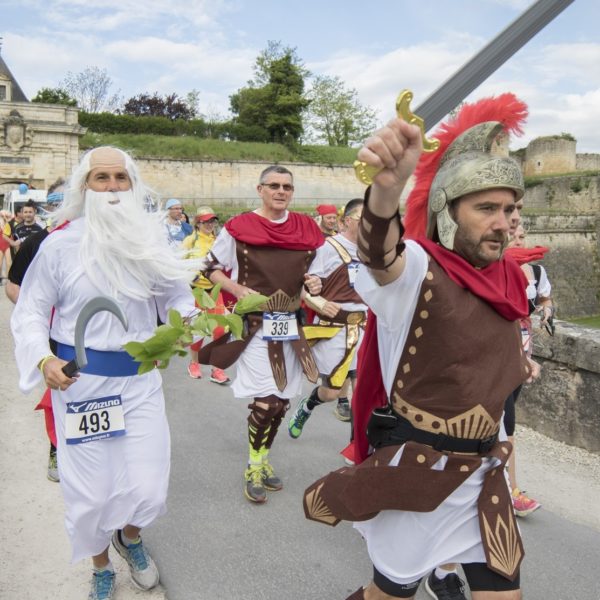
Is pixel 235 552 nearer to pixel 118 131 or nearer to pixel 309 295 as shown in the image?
pixel 309 295

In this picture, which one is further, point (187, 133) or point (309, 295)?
point (187, 133)

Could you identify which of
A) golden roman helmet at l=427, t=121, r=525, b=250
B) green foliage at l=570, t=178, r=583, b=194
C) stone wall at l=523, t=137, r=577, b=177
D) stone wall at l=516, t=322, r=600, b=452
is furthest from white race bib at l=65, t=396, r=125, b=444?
stone wall at l=523, t=137, r=577, b=177

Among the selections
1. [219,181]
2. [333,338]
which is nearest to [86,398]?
[333,338]

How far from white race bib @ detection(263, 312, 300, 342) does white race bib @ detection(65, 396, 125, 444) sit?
176cm

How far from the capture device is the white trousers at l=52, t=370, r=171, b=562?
2.73m

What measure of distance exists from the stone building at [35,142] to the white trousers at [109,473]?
37.3 metres

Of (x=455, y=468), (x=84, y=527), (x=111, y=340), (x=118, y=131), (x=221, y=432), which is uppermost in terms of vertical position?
(x=118, y=131)

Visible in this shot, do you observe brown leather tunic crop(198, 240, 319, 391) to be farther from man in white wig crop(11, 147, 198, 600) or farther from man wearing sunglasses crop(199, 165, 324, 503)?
man in white wig crop(11, 147, 198, 600)

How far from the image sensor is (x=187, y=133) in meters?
49.7

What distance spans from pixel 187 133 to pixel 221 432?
1867 inches

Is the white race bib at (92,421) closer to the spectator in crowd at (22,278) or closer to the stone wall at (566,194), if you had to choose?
the spectator in crowd at (22,278)

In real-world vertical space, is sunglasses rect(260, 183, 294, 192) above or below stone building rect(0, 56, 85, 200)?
below

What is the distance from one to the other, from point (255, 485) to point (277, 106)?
168 ft

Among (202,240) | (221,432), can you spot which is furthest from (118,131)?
(221,432)
